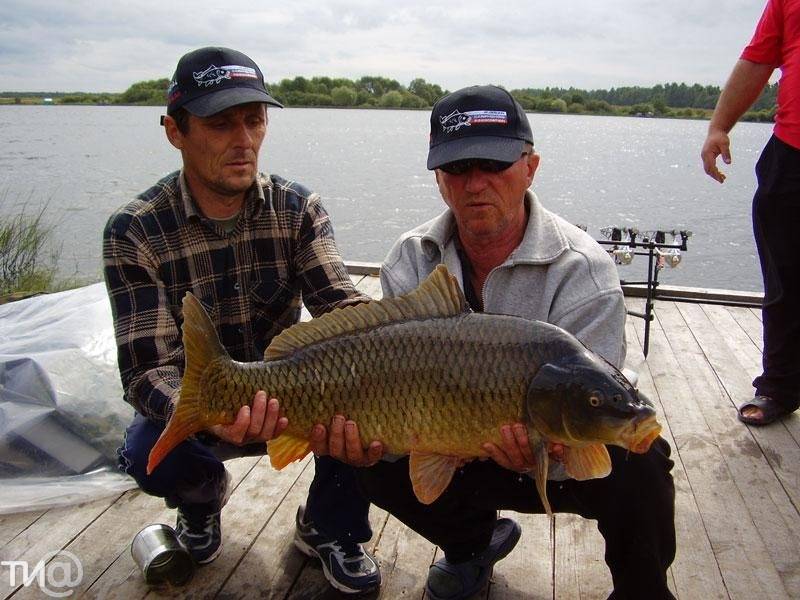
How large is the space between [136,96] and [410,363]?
4049 cm

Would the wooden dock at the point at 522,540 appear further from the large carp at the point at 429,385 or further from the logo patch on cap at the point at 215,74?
the logo patch on cap at the point at 215,74

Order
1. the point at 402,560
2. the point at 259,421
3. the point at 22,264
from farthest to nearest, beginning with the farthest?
the point at 22,264 < the point at 402,560 < the point at 259,421

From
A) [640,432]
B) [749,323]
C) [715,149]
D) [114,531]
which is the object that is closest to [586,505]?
[640,432]

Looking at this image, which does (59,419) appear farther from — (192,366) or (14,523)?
(192,366)

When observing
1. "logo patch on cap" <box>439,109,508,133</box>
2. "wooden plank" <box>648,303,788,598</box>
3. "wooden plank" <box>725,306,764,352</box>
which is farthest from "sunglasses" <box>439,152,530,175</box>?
"wooden plank" <box>725,306,764,352</box>

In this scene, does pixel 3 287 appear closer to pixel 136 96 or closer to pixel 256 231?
pixel 256 231

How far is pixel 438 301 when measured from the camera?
190cm

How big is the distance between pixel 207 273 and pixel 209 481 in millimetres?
704

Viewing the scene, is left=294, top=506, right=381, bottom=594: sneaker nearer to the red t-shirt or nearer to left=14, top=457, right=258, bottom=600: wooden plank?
Answer: left=14, top=457, right=258, bottom=600: wooden plank

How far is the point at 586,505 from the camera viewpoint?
1.98 m

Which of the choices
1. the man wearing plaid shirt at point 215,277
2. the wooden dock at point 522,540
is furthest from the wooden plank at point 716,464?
the man wearing plaid shirt at point 215,277

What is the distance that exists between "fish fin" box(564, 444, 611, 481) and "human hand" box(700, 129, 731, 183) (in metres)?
2.48

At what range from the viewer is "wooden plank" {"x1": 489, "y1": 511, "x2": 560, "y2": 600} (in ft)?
7.43

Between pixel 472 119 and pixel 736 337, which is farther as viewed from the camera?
pixel 736 337
